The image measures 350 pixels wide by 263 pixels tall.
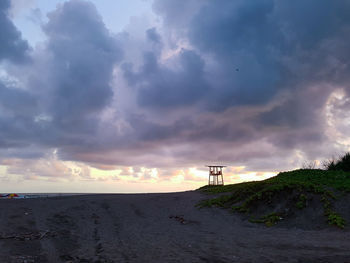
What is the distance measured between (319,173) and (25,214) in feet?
89.0

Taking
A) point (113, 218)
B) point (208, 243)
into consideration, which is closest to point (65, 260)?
point (208, 243)

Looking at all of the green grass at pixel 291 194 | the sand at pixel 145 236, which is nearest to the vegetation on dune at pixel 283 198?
the green grass at pixel 291 194

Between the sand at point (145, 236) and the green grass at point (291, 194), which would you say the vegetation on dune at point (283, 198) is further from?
the sand at point (145, 236)

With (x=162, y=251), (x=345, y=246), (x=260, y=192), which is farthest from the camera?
(x=260, y=192)

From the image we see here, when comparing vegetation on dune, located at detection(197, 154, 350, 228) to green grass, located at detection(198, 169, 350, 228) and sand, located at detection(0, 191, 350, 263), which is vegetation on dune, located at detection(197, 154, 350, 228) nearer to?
green grass, located at detection(198, 169, 350, 228)

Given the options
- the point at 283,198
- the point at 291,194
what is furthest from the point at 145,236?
the point at 291,194

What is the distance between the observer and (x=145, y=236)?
57.1ft

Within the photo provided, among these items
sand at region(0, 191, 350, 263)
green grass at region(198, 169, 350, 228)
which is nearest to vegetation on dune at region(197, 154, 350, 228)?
green grass at region(198, 169, 350, 228)

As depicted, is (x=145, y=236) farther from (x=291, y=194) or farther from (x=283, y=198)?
(x=291, y=194)

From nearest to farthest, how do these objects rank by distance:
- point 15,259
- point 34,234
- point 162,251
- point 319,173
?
1. point 15,259
2. point 162,251
3. point 34,234
4. point 319,173

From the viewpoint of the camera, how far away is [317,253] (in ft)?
44.2

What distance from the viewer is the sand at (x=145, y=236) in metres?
13.0

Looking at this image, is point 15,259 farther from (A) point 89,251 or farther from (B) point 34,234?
(B) point 34,234

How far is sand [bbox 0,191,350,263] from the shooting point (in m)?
13.0
